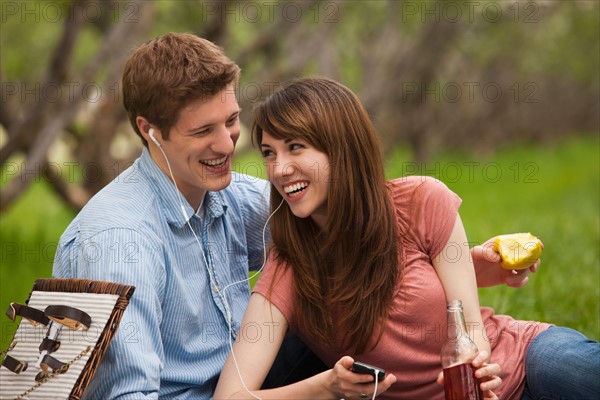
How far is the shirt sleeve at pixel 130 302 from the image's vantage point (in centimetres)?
326

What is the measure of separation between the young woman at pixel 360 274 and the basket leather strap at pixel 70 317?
68 cm

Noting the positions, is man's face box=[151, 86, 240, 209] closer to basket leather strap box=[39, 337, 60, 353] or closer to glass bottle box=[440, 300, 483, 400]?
basket leather strap box=[39, 337, 60, 353]

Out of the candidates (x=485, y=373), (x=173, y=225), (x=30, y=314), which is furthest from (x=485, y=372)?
(x=30, y=314)

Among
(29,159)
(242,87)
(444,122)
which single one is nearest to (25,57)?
(242,87)

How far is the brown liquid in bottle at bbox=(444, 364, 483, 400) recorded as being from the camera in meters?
3.25

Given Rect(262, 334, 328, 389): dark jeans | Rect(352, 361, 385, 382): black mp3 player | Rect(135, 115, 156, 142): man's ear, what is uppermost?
Rect(135, 115, 156, 142): man's ear

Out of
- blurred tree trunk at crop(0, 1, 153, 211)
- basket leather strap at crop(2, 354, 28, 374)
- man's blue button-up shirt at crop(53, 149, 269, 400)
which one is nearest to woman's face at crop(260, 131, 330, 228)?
man's blue button-up shirt at crop(53, 149, 269, 400)

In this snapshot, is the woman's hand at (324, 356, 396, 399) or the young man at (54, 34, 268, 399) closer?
the woman's hand at (324, 356, 396, 399)

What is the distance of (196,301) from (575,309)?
345 cm

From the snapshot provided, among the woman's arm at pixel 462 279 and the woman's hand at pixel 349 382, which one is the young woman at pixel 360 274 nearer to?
the woman's arm at pixel 462 279

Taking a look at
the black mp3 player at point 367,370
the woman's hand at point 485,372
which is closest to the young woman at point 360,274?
the woman's hand at point 485,372

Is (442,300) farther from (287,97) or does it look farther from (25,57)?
(25,57)

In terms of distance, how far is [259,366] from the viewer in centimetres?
362

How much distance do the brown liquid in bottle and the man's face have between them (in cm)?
123
